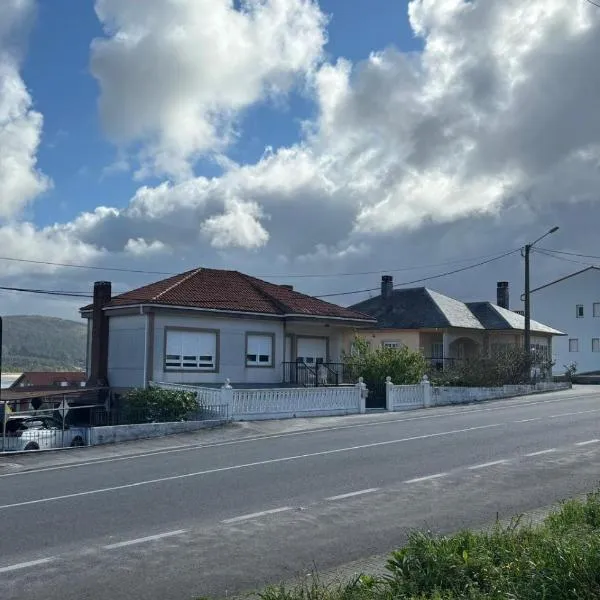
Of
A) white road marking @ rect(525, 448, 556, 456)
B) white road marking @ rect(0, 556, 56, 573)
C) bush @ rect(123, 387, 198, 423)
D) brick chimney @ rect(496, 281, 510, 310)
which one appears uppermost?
brick chimney @ rect(496, 281, 510, 310)

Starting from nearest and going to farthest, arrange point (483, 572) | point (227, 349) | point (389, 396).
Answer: point (483, 572) → point (389, 396) → point (227, 349)

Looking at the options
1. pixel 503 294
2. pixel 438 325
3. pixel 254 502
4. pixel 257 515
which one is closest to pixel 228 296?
pixel 438 325

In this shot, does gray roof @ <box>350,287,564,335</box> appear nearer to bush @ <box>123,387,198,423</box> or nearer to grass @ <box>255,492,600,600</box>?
bush @ <box>123,387,198,423</box>

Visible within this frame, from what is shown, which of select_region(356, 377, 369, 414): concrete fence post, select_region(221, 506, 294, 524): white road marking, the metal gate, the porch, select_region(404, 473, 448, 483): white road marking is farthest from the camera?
the porch

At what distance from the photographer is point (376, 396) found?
31.3 metres

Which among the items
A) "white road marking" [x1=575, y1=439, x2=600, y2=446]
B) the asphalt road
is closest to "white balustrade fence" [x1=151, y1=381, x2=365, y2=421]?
the asphalt road

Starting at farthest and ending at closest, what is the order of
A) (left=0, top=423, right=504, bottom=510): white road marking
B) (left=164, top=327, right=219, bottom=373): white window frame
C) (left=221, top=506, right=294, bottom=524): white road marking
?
(left=164, top=327, right=219, bottom=373): white window frame
(left=0, top=423, right=504, bottom=510): white road marking
(left=221, top=506, right=294, bottom=524): white road marking

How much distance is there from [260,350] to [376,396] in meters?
5.42

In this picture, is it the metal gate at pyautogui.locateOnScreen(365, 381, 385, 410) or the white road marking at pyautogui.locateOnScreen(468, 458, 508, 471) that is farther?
the metal gate at pyautogui.locateOnScreen(365, 381, 385, 410)

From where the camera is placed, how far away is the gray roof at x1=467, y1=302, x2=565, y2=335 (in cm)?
4944

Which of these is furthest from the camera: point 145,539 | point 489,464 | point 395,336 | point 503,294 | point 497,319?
point 503,294

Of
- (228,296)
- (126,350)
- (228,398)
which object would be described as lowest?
(228,398)

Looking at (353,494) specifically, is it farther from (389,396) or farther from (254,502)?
(389,396)

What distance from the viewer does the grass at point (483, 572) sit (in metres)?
Answer: 5.68
